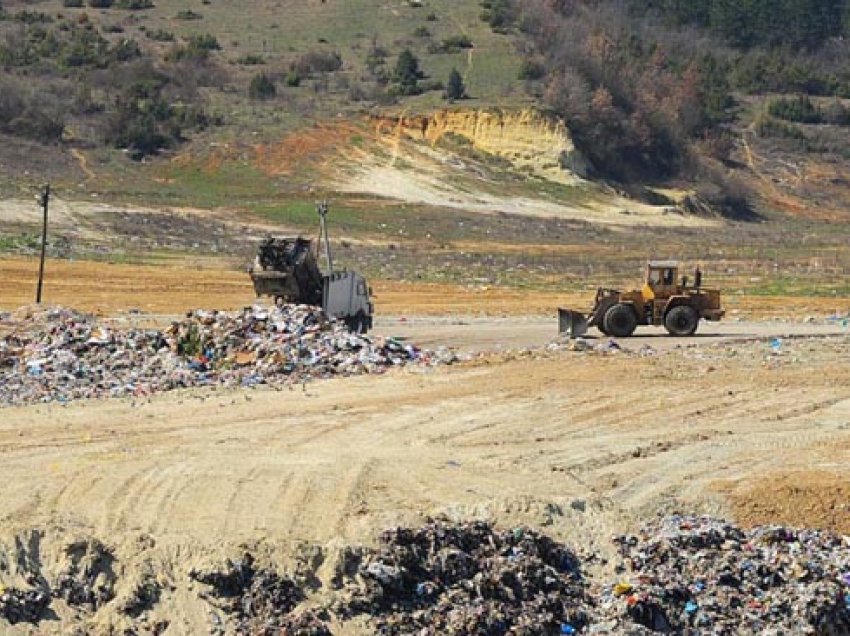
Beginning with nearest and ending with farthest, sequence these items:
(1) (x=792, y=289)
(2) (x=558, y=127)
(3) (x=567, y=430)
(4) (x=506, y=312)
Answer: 1. (3) (x=567, y=430)
2. (4) (x=506, y=312)
3. (1) (x=792, y=289)
4. (2) (x=558, y=127)

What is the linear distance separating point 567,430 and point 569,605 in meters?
6.30

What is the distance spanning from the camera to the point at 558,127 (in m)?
76.4

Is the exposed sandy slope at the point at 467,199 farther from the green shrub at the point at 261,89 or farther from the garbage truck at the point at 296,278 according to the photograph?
the garbage truck at the point at 296,278

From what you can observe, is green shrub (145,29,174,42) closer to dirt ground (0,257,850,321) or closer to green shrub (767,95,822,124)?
green shrub (767,95,822,124)

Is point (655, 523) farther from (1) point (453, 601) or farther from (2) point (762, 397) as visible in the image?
(2) point (762, 397)

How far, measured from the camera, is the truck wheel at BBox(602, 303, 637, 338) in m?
33.2

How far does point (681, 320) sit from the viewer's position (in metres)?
33.5

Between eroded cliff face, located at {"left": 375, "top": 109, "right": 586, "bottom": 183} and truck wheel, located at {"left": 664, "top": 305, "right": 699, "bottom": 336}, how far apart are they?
4198cm

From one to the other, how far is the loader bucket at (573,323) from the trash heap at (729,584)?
15142 mm

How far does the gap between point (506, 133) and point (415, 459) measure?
57.2 metres

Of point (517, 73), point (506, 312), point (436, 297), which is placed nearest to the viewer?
point (506, 312)

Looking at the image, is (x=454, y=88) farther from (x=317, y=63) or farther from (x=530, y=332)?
(x=530, y=332)

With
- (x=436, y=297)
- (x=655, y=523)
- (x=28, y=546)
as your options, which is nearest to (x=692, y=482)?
(x=655, y=523)

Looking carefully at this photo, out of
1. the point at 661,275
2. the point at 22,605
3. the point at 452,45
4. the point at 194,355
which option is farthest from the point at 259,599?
the point at 452,45
